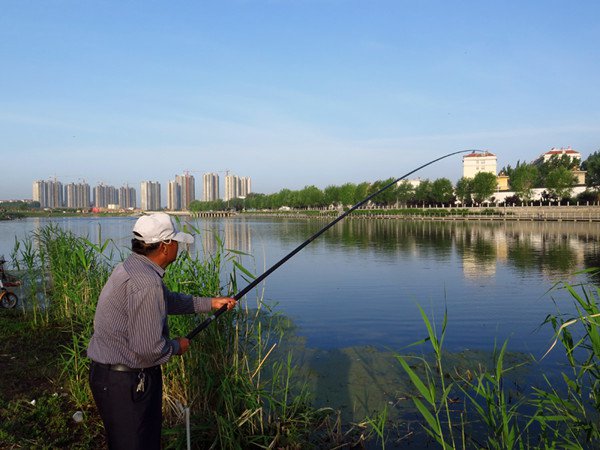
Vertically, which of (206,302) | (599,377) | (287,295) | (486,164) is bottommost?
(287,295)

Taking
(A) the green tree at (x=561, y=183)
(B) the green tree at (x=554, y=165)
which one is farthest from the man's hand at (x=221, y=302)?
(B) the green tree at (x=554, y=165)

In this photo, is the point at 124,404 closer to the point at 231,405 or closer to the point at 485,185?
the point at 231,405

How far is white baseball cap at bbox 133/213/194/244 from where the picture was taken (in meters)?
2.64

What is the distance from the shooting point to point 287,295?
1405cm

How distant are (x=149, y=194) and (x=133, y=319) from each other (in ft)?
630

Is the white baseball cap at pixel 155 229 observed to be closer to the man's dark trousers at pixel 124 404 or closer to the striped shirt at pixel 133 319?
the striped shirt at pixel 133 319

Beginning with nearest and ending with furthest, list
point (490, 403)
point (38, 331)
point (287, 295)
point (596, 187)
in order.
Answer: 1. point (490, 403)
2. point (38, 331)
3. point (287, 295)
4. point (596, 187)

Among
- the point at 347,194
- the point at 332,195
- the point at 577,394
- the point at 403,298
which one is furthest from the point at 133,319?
the point at 332,195

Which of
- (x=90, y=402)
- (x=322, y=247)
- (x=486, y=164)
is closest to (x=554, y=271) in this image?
(x=322, y=247)

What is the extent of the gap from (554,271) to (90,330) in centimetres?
1742

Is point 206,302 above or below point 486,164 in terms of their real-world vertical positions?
below

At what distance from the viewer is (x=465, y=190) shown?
8181cm

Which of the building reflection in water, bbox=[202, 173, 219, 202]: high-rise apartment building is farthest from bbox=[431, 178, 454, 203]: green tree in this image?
bbox=[202, 173, 219, 202]: high-rise apartment building

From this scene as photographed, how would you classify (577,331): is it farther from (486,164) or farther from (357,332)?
(486,164)
